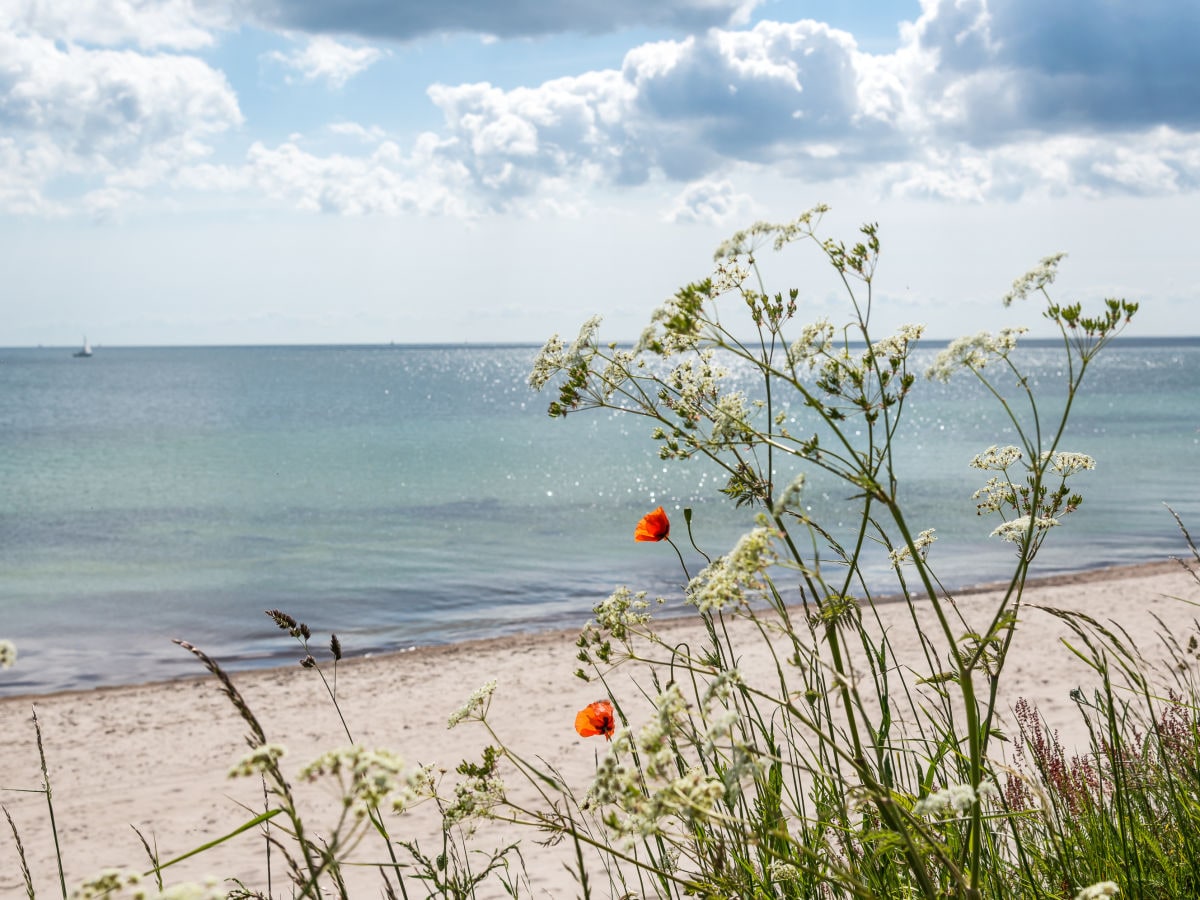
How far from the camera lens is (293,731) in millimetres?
10141

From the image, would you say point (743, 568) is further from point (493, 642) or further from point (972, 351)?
point (493, 642)

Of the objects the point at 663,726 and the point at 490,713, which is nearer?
the point at 663,726

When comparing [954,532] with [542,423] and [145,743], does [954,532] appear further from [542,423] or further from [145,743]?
[542,423]

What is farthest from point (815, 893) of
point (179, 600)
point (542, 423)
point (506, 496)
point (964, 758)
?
point (542, 423)

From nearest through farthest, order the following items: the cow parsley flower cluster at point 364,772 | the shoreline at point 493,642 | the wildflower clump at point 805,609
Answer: the cow parsley flower cluster at point 364,772
the wildflower clump at point 805,609
the shoreline at point 493,642

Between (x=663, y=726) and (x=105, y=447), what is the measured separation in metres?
49.8

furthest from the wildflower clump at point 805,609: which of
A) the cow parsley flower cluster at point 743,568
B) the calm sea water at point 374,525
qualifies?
the calm sea water at point 374,525

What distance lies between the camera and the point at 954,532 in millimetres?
21766

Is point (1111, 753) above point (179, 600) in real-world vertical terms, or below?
above

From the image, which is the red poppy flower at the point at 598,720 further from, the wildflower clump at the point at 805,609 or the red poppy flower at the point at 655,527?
the red poppy flower at the point at 655,527

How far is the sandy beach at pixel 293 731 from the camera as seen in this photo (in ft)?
23.9

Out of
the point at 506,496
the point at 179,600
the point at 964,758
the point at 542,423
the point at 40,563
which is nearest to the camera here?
the point at 964,758

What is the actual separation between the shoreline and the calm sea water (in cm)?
26

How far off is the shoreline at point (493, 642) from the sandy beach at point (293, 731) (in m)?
0.08
